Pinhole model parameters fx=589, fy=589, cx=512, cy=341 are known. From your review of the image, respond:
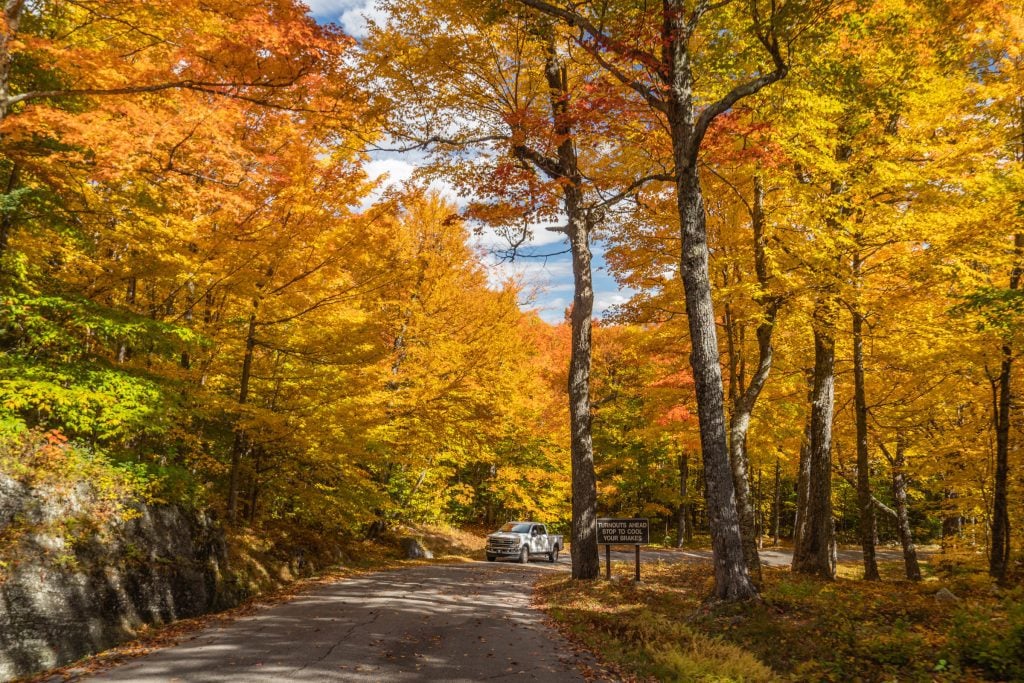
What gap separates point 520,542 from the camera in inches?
854

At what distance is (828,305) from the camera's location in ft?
40.0

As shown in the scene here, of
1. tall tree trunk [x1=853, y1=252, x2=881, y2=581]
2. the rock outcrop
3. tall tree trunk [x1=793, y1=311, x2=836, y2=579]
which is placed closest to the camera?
the rock outcrop

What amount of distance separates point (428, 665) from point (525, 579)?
9.29 m

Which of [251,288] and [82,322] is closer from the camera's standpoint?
[82,322]

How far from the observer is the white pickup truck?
2159 cm

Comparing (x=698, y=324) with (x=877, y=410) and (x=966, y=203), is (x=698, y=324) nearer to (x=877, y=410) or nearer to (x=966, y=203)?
(x=966, y=203)

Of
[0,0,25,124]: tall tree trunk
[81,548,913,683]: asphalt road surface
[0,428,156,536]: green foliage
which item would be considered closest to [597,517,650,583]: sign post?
[81,548,913,683]: asphalt road surface

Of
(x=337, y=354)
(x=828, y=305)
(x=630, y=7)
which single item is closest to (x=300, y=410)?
(x=337, y=354)

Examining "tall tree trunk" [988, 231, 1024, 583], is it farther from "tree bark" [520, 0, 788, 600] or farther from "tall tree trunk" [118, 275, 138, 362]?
"tall tree trunk" [118, 275, 138, 362]

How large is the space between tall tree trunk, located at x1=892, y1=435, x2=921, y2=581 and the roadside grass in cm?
632

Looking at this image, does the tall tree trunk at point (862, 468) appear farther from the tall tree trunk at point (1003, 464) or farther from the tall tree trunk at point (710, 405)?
the tall tree trunk at point (710, 405)

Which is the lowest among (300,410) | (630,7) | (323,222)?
(300,410)

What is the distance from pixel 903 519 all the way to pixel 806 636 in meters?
13.9

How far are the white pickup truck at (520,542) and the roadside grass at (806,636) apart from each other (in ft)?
36.4
